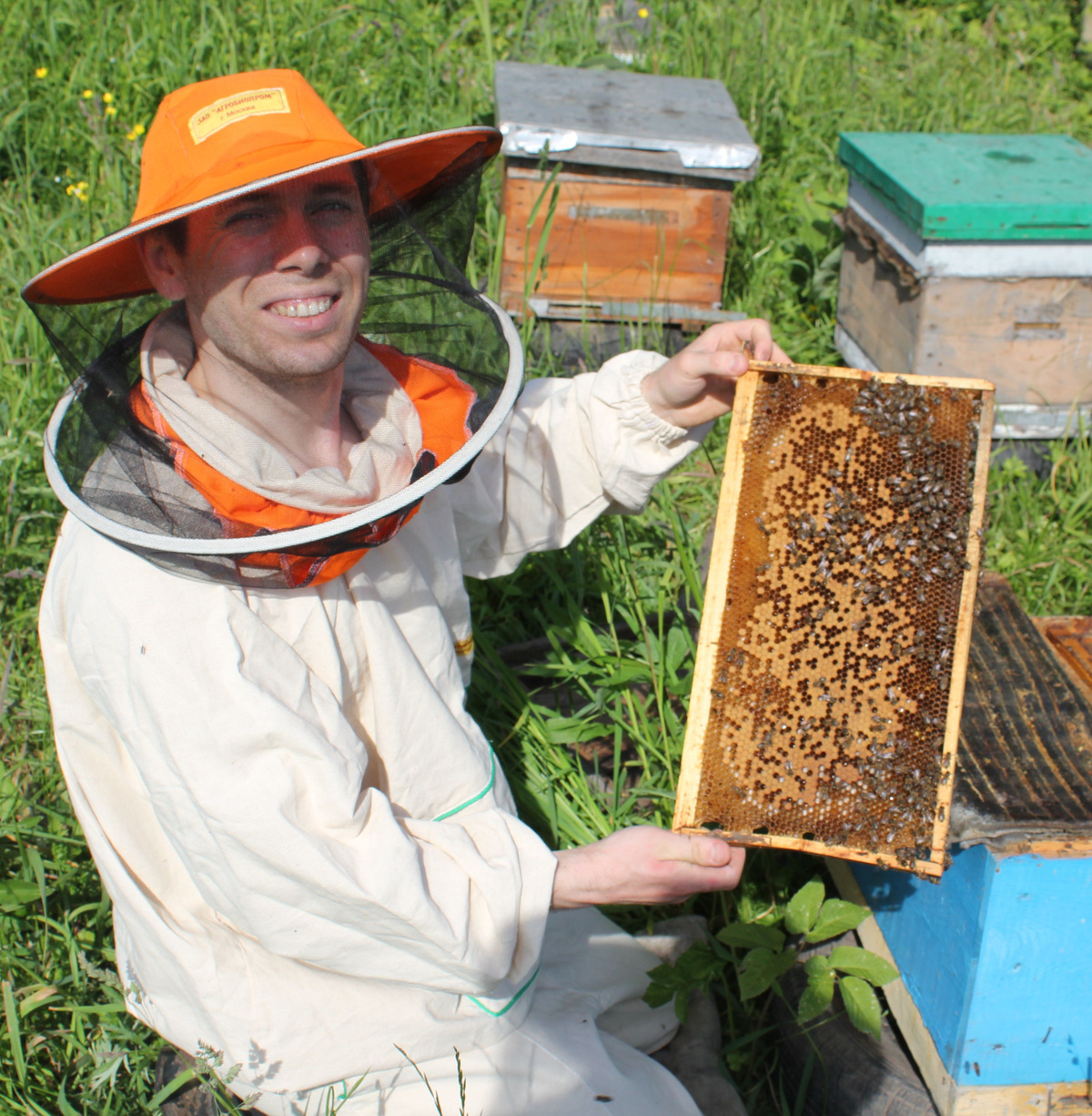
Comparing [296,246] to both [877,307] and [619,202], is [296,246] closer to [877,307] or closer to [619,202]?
[619,202]

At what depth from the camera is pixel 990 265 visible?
3.71 m

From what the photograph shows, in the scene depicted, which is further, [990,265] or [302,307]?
[990,265]

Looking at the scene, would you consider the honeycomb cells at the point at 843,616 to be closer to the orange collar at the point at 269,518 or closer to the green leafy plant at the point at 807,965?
the green leafy plant at the point at 807,965

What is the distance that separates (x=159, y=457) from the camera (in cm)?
161

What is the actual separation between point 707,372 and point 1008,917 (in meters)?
1.23

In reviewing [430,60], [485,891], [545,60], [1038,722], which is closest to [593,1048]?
[485,891]

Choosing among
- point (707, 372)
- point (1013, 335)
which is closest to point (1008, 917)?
point (707, 372)

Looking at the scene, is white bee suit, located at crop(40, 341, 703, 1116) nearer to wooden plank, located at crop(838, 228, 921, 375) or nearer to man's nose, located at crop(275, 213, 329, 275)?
man's nose, located at crop(275, 213, 329, 275)

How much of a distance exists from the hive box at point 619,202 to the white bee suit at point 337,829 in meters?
1.95

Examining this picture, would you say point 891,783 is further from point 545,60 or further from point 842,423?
point 545,60

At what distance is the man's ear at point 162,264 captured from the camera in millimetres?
1669

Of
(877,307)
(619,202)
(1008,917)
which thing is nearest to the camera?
(1008,917)

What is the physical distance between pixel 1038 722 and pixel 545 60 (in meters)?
4.92

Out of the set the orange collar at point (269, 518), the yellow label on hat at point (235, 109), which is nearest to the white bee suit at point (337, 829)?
the orange collar at point (269, 518)
